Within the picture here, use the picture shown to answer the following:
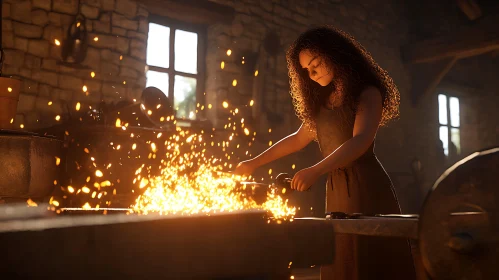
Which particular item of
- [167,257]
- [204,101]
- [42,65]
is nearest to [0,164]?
[42,65]

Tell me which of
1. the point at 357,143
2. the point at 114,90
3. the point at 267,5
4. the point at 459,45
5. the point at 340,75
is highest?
the point at 267,5

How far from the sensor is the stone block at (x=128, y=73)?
19.1 feet

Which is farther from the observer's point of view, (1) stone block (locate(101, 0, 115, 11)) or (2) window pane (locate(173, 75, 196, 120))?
(2) window pane (locate(173, 75, 196, 120))

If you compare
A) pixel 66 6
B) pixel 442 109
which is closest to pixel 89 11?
pixel 66 6

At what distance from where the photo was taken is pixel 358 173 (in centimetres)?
267

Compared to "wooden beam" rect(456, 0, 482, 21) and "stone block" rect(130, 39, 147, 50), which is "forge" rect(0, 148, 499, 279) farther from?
"wooden beam" rect(456, 0, 482, 21)

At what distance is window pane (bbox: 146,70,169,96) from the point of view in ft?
20.1

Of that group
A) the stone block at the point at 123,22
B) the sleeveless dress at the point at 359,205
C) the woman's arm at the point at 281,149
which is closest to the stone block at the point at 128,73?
the stone block at the point at 123,22

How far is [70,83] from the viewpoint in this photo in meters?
5.42

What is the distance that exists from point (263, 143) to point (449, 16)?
6447mm

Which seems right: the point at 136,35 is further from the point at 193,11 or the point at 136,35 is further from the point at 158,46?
the point at 193,11

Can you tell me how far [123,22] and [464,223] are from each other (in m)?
5.17

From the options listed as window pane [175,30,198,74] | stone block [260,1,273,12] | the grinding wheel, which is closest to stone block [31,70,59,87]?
window pane [175,30,198,74]

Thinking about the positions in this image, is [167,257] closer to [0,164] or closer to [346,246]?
[346,246]
